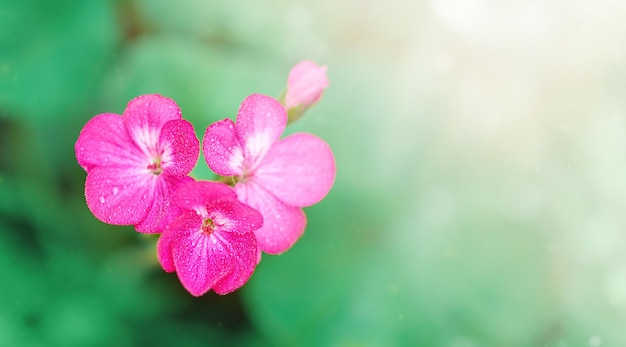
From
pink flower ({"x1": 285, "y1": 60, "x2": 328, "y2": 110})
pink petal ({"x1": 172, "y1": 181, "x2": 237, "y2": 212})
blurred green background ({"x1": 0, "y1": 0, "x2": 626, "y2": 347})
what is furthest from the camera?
blurred green background ({"x1": 0, "y1": 0, "x2": 626, "y2": 347})

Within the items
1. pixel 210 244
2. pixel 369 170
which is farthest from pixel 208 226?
pixel 369 170

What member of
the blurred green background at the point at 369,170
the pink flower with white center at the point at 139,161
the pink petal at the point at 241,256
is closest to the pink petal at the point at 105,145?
the pink flower with white center at the point at 139,161

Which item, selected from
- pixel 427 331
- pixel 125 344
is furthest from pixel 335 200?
Result: pixel 125 344

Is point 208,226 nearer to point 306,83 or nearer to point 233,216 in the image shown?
point 233,216

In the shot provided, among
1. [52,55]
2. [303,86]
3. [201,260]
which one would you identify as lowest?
[201,260]

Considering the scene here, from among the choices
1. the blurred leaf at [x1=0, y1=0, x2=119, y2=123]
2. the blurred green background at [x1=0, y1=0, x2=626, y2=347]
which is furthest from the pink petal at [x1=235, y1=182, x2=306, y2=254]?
the blurred leaf at [x1=0, y1=0, x2=119, y2=123]

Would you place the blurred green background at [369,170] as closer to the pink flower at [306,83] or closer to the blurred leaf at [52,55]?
the blurred leaf at [52,55]

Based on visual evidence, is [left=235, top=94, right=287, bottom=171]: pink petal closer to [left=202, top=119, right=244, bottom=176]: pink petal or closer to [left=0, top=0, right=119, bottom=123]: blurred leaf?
[left=202, top=119, right=244, bottom=176]: pink petal
